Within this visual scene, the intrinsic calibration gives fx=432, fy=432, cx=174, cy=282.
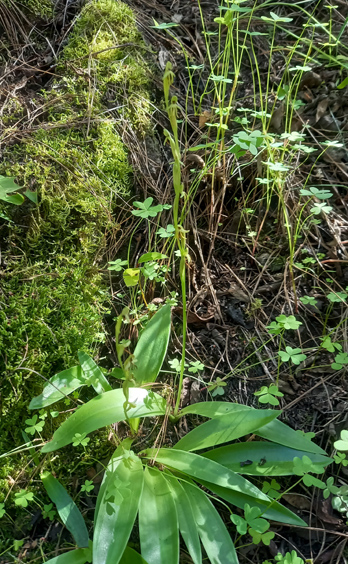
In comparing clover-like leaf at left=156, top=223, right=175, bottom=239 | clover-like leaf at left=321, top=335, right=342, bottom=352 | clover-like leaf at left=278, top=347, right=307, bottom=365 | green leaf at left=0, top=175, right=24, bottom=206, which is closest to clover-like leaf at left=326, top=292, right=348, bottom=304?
clover-like leaf at left=321, top=335, right=342, bottom=352

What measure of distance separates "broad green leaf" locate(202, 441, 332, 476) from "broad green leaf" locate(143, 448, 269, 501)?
0.08 metres

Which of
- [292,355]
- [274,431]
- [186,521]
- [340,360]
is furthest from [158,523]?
[340,360]

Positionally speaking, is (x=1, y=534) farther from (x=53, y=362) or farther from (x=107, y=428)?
(x=53, y=362)

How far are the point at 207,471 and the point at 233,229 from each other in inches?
42.2

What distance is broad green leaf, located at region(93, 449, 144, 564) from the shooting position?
113 centimetres

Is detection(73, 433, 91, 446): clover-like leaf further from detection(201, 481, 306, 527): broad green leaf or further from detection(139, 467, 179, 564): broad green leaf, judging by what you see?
detection(201, 481, 306, 527): broad green leaf

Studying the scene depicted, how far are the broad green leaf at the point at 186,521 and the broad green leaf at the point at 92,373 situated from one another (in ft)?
1.21

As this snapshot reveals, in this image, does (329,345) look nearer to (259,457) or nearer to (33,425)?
(259,457)

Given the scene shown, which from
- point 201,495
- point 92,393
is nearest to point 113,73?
point 92,393

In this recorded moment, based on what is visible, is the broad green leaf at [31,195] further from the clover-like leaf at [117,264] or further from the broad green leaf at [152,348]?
the broad green leaf at [152,348]

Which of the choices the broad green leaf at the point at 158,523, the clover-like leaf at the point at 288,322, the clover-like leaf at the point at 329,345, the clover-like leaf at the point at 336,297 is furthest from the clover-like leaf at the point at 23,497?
the clover-like leaf at the point at 336,297

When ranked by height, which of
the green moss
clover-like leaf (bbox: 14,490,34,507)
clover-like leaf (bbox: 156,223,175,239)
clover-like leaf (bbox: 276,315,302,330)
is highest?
the green moss

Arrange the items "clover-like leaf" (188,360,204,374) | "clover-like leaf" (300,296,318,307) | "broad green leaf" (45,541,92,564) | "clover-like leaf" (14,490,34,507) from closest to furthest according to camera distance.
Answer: "broad green leaf" (45,541,92,564)
"clover-like leaf" (14,490,34,507)
"clover-like leaf" (188,360,204,374)
"clover-like leaf" (300,296,318,307)

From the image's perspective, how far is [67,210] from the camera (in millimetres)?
1755
